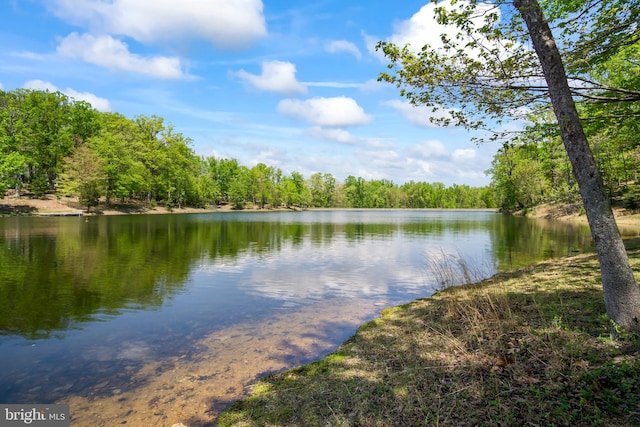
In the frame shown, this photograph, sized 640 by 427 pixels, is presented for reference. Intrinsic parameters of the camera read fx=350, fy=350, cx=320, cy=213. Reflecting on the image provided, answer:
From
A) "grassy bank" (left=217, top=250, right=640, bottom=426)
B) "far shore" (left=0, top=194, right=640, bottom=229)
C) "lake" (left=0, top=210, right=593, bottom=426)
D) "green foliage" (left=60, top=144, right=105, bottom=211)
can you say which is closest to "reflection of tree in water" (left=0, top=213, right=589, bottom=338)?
"lake" (left=0, top=210, right=593, bottom=426)

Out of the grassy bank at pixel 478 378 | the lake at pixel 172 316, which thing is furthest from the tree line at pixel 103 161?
the grassy bank at pixel 478 378

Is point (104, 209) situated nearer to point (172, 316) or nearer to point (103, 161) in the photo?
point (103, 161)

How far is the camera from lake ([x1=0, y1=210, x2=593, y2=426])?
20.7 ft

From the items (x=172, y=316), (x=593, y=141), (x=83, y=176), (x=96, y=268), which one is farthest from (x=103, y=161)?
(x=593, y=141)

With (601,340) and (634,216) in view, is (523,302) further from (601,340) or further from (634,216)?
(634,216)

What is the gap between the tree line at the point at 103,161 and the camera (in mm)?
57344

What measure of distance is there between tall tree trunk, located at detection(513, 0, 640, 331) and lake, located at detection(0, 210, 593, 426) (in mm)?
3659

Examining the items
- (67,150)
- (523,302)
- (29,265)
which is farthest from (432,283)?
(67,150)

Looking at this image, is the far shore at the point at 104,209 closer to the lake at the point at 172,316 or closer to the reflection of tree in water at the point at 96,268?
the reflection of tree in water at the point at 96,268

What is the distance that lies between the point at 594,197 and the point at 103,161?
233ft

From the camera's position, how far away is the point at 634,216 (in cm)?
3978

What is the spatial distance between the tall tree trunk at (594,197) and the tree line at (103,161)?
60.9 metres

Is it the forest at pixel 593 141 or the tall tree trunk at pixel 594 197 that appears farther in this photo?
the forest at pixel 593 141

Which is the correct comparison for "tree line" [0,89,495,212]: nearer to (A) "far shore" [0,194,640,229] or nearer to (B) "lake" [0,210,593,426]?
(A) "far shore" [0,194,640,229]
